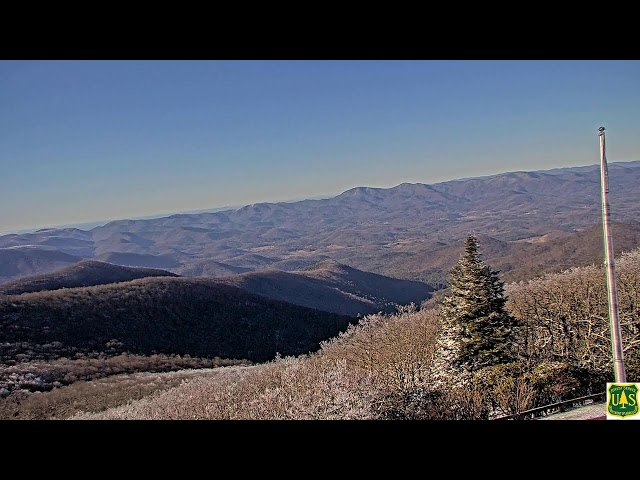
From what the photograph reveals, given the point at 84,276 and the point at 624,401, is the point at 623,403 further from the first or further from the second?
the point at 84,276

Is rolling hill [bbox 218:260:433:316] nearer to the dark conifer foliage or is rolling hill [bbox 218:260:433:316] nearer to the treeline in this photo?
the treeline

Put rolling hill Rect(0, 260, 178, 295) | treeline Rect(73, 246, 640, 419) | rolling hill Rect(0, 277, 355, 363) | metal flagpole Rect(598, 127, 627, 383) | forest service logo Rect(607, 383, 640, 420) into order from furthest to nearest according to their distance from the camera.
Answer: rolling hill Rect(0, 260, 178, 295) → rolling hill Rect(0, 277, 355, 363) → treeline Rect(73, 246, 640, 419) → metal flagpole Rect(598, 127, 627, 383) → forest service logo Rect(607, 383, 640, 420)

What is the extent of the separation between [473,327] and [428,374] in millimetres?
1460

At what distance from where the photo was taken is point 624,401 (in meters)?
1.83

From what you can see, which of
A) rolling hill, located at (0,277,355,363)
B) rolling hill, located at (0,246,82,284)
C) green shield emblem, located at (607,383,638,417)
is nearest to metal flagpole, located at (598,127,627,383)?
green shield emblem, located at (607,383,638,417)

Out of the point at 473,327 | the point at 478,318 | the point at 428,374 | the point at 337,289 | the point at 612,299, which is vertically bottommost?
the point at 337,289

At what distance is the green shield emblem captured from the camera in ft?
5.98

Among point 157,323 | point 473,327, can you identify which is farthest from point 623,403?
point 157,323

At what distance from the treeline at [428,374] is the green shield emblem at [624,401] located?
Result: 2.18 m

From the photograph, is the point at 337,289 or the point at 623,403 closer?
the point at 623,403

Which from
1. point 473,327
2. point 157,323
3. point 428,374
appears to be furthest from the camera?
point 157,323

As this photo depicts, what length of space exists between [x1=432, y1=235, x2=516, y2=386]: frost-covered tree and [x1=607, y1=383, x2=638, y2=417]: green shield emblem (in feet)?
25.0
